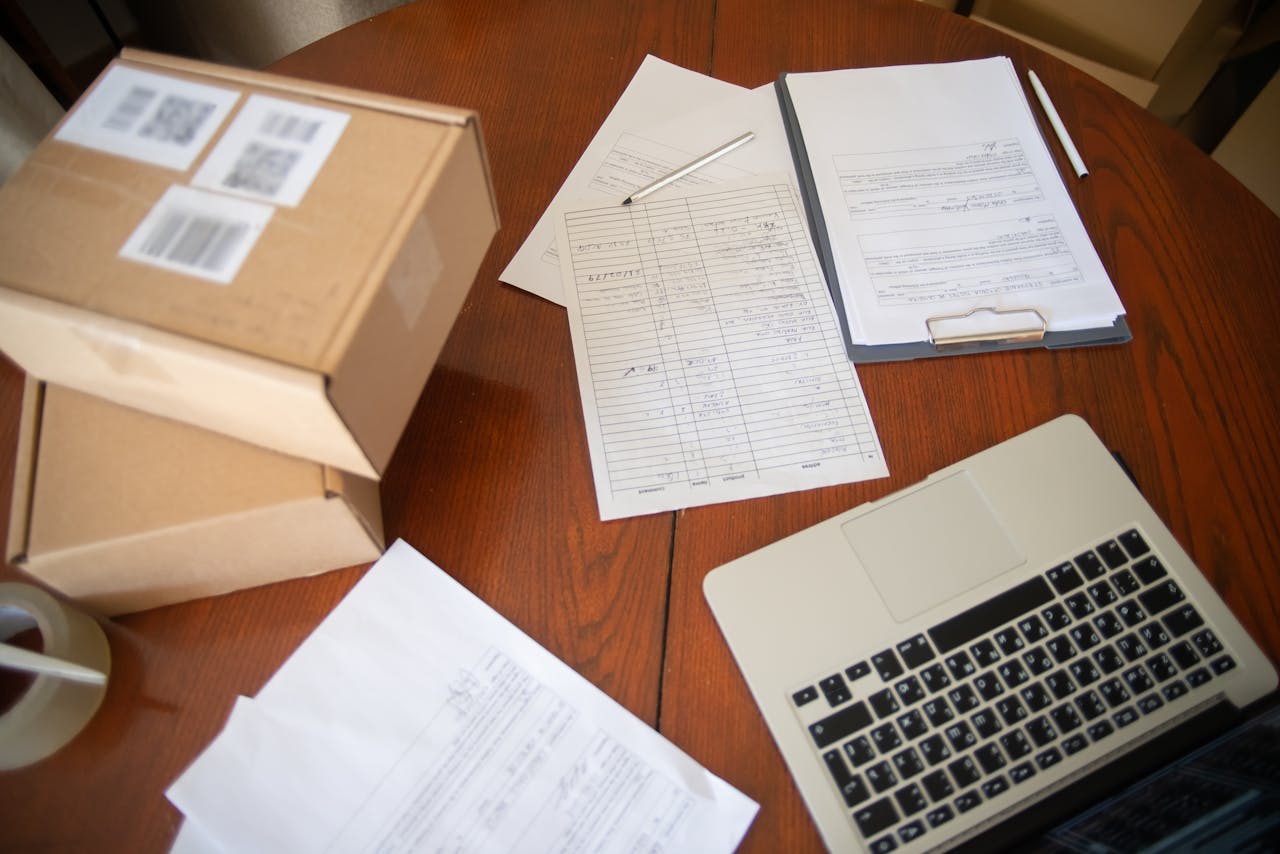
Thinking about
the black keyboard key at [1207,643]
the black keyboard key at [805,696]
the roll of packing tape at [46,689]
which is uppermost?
the roll of packing tape at [46,689]

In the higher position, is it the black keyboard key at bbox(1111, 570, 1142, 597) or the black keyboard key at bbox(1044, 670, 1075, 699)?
the black keyboard key at bbox(1111, 570, 1142, 597)

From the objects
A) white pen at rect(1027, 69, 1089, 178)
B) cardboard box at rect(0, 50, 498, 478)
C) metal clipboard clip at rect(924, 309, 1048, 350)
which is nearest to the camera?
cardboard box at rect(0, 50, 498, 478)

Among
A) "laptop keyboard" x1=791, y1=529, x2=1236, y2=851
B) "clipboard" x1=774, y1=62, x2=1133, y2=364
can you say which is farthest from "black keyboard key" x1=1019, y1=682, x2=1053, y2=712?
"clipboard" x1=774, y1=62, x2=1133, y2=364

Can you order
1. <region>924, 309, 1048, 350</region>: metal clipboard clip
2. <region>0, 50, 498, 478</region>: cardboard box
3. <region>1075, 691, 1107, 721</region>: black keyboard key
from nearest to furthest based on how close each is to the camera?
<region>0, 50, 498, 478</region>: cardboard box < <region>1075, 691, 1107, 721</region>: black keyboard key < <region>924, 309, 1048, 350</region>: metal clipboard clip

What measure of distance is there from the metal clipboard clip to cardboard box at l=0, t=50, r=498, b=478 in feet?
1.25

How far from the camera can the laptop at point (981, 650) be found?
1.55 ft

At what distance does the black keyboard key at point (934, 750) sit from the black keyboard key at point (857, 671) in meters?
0.05

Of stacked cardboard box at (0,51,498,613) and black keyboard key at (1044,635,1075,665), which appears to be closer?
stacked cardboard box at (0,51,498,613)

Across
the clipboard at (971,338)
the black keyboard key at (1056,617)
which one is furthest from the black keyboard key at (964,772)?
the clipboard at (971,338)

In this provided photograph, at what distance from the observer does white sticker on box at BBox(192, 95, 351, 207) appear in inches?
17.1

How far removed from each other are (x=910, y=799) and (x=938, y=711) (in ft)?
0.19

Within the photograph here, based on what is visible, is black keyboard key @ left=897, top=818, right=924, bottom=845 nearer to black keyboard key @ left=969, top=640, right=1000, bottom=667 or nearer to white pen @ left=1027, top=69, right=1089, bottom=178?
black keyboard key @ left=969, top=640, right=1000, bottom=667

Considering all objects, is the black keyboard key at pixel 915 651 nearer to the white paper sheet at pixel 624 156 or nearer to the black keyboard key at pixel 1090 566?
the black keyboard key at pixel 1090 566

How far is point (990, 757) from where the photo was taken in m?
0.48
